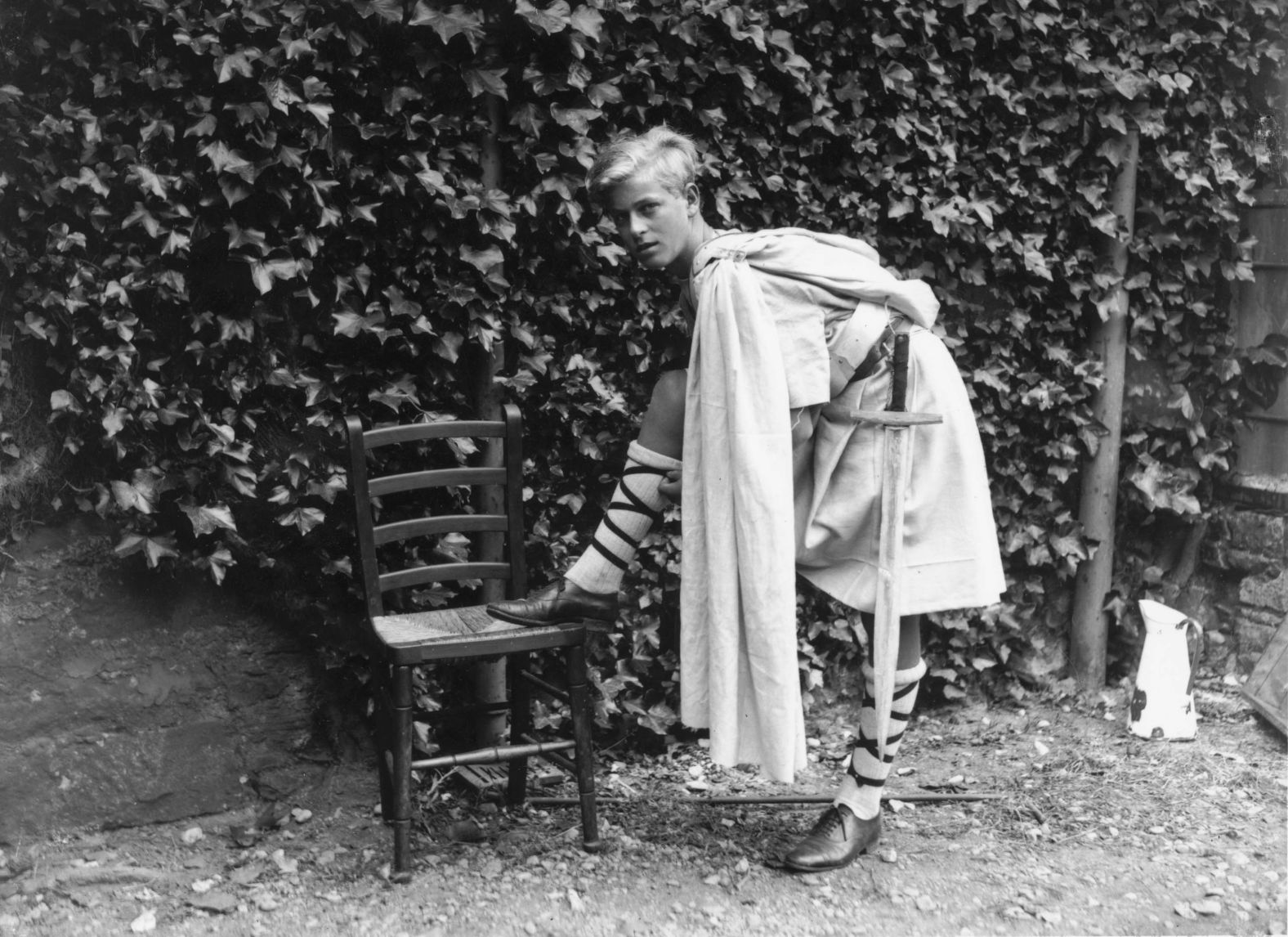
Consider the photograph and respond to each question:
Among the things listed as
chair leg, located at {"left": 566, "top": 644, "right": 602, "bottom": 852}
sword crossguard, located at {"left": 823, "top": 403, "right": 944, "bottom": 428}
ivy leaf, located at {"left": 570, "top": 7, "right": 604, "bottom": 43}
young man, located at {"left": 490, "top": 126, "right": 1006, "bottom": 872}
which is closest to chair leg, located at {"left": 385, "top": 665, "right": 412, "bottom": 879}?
young man, located at {"left": 490, "top": 126, "right": 1006, "bottom": 872}

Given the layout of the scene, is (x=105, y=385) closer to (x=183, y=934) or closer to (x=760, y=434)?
(x=183, y=934)

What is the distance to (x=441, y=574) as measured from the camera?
3514mm

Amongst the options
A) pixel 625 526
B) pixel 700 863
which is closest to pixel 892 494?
pixel 625 526

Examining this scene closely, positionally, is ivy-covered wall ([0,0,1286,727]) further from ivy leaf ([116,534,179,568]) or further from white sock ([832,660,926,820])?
white sock ([832,660,926,820])

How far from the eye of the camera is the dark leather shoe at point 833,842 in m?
3.40

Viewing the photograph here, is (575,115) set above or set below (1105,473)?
above

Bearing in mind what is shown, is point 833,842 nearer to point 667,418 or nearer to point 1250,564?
point 667,418

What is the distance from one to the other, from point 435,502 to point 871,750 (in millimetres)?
1491

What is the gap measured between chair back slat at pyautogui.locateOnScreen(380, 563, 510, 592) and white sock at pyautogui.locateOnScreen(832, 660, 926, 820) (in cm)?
110

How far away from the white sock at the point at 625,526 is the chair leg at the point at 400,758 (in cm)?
54

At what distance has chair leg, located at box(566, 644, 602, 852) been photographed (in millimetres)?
3406

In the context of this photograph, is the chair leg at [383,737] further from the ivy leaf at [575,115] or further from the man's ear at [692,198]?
the ivy leaf at [575,115]

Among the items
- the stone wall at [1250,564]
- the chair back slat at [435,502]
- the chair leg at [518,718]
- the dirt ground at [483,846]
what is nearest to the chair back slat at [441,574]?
the chair back slat at [435,502]

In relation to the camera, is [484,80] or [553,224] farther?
[553,224]
